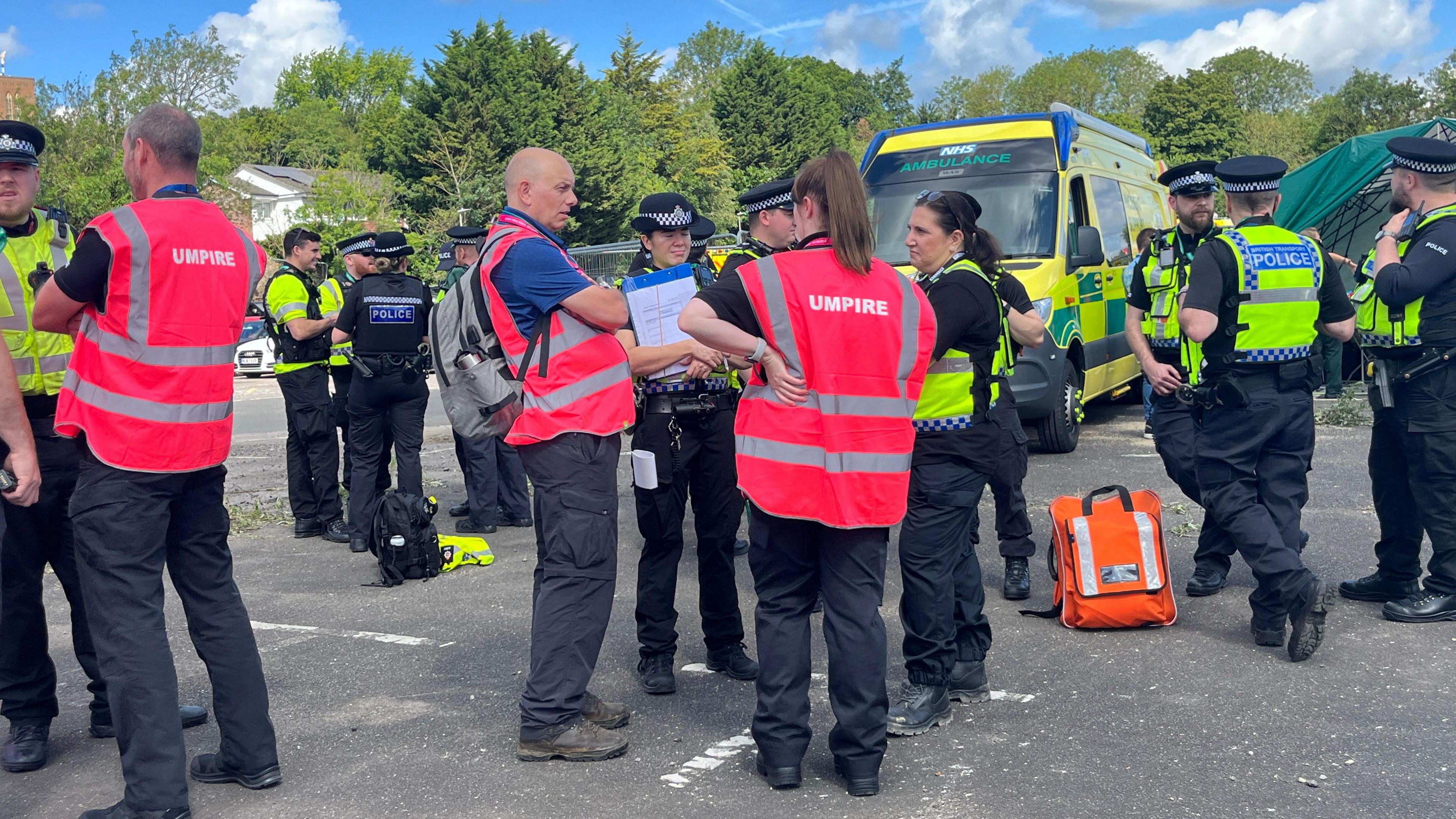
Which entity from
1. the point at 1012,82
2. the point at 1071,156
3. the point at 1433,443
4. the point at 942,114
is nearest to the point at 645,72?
the point at 942,114

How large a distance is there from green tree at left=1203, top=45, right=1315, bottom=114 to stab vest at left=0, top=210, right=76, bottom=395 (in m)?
88.5

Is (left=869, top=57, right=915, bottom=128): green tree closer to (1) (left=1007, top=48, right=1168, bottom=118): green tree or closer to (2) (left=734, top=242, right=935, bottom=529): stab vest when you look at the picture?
(1) (left=1007, top=48, right=1168, bottom=118): green tree

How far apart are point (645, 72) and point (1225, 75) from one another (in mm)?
32358

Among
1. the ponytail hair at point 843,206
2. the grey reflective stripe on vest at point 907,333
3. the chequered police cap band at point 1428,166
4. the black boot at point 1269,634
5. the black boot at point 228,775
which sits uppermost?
the chequered police cap band at point 1428,166

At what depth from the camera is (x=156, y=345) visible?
3732 millimetres

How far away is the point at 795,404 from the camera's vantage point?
12.4 ft

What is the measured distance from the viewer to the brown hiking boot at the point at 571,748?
13.7 ft

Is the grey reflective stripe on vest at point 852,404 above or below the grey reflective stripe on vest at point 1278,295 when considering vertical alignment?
below

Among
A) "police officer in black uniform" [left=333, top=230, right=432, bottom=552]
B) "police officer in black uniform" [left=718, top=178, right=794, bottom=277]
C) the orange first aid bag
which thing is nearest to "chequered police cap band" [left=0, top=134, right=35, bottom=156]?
"police officer in black uniform" [left=718, top=178, right=794, bottom=277]

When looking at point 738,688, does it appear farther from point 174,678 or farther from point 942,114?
point 942,114

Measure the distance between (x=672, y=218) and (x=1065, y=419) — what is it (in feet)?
20.2

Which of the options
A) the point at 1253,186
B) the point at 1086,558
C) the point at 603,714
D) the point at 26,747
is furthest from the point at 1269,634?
the point at 26,747

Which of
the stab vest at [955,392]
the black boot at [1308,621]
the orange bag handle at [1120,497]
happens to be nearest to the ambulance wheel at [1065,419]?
the orange bag handle at [1120,497]

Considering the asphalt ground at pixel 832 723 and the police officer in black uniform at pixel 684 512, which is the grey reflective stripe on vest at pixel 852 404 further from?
the asphalt ground at pixel 832 723
